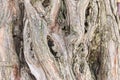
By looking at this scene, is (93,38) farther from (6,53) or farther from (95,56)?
(6,53)

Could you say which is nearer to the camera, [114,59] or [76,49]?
[76,49]

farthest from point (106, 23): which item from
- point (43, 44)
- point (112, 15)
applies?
point (43, 44)

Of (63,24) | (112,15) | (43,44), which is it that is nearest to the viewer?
(43,44)

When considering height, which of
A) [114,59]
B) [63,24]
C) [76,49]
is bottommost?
[114,59]

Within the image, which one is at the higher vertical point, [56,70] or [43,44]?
[43,44]

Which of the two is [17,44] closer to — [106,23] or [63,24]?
[63,24]

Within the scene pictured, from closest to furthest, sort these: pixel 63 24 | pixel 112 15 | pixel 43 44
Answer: pixel 43 44, pixel 63 24, pixel 112 15
